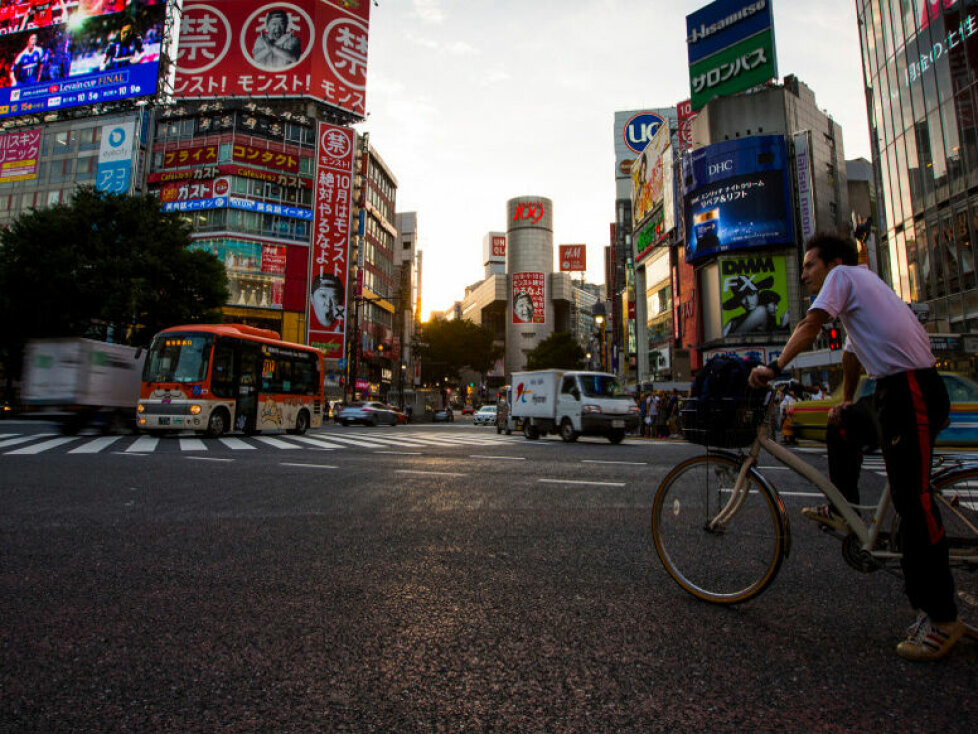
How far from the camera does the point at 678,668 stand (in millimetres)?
1934

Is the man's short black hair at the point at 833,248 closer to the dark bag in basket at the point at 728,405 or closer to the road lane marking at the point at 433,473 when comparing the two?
the dark bag in basket at the point at 728,405

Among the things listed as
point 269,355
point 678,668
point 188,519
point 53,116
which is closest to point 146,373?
point 269,355

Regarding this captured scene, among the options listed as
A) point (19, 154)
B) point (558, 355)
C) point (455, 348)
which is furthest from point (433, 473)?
point (558, 355)

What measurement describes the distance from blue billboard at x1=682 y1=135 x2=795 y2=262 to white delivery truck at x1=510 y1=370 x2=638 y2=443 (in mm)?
27112

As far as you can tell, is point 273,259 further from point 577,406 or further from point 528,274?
point 528,274

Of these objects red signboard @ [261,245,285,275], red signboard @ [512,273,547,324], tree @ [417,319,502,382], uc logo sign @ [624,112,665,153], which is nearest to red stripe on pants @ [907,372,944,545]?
red signboard @ [261,245,285,275]

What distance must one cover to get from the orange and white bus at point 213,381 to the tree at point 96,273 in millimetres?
10643

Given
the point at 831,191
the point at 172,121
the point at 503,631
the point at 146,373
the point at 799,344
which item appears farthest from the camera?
the point at 172,121

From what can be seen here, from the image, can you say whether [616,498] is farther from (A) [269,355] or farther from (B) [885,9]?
(B) [885,9]

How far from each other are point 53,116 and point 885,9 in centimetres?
6416

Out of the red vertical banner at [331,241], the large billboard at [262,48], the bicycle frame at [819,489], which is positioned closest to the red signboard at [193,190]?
the red vertical banner at [331,241]

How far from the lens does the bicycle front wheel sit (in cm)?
254

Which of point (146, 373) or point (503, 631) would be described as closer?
point (503, 631)

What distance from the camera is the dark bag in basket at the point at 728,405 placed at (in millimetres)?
2621
